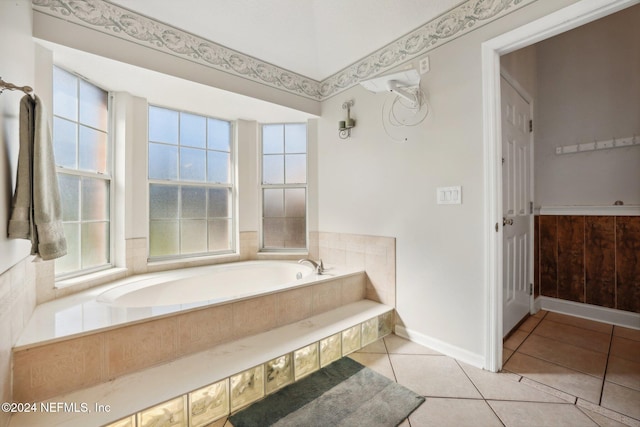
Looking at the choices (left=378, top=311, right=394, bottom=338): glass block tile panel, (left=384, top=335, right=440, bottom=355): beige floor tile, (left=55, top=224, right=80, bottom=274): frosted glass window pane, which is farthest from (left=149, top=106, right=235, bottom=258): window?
(left=384, top=335, right=440, bottom=355): beige floor tile

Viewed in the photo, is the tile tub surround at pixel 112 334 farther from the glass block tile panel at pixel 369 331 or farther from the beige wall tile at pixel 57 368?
the glass block tile panel at pixel 369 331

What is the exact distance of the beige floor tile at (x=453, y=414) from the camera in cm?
128

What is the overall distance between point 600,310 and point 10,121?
4261 millimetres

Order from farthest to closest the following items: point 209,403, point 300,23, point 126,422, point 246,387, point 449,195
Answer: point 300,23, point 449,195, point 246,387, point 209,403, point 126,422

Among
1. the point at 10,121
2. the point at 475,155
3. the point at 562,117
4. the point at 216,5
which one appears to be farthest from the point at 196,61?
the point at 562,117

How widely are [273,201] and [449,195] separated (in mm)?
1878

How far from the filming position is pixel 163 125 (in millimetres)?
2535

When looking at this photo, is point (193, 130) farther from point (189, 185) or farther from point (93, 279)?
point (93, 279)

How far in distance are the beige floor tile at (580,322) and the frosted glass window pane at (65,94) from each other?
14.0ft

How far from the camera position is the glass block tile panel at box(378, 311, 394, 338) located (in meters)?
2.11

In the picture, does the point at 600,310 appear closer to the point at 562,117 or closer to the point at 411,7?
the point at 562,117

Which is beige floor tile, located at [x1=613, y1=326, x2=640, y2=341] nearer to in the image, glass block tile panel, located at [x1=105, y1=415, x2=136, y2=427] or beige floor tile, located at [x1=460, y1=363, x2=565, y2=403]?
beige floor tile, located at [x1=460, y1=363, x2=565, y2=403]

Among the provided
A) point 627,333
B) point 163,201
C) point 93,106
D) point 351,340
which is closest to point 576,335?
point 627,333

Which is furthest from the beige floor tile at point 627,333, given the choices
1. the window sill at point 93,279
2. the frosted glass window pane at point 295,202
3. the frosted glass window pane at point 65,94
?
the frosted glass window pane at point 65,94
